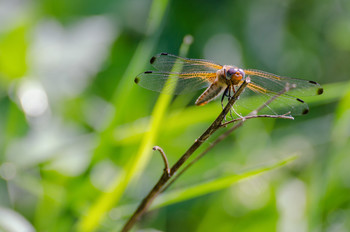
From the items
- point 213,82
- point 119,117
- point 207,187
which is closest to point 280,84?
point 213,82

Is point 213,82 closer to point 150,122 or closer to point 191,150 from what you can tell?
point 150,122

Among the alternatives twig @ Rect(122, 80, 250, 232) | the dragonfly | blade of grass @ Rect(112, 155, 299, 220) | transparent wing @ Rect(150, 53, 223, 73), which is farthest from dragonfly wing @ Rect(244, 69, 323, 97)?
twig @ Rect(122, 80, 250, 232)

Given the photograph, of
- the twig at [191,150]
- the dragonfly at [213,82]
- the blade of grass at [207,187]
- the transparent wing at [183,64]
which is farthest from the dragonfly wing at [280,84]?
the twig at [191,150]

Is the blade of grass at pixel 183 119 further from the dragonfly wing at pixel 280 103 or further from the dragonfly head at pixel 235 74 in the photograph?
the dragonfly head at pixel 235 74

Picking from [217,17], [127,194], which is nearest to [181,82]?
[127,194]

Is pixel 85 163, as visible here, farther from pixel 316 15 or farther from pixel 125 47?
pixel 316 15

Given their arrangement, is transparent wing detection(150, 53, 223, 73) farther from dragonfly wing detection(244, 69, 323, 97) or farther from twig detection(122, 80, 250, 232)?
twig detection(122, 80, 250, 232)
